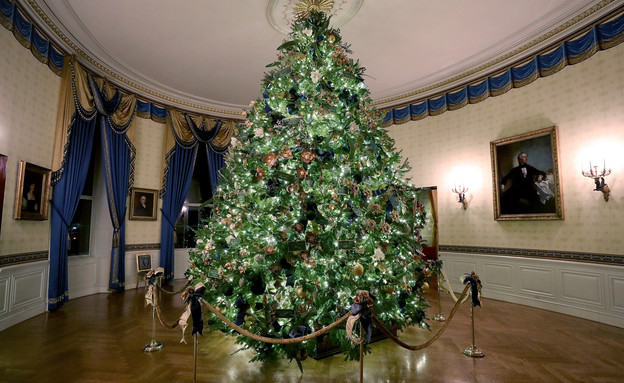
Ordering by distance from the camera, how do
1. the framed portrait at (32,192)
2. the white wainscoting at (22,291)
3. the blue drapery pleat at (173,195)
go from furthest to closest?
the blue drapery pleat at (173,195) → the framed portrait at (32,192) → the white wainscoting at (22,291)

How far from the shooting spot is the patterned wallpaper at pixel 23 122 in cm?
461

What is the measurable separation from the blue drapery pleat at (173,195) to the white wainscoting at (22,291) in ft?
9.17

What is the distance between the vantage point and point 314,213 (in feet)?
11.1

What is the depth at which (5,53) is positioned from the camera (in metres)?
4.56

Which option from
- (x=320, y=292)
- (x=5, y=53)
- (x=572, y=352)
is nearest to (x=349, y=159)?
(x=320, y=292)

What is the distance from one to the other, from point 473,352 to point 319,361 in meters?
1.75

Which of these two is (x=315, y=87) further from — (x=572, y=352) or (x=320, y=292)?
(x=572, y=352)

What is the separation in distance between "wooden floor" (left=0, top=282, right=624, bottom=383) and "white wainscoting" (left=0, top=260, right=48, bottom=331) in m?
0.17

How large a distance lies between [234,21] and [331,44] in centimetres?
251

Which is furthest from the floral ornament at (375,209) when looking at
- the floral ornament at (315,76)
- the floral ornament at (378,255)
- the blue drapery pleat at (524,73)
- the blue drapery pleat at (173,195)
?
the blue drapery pleat at (173,195)

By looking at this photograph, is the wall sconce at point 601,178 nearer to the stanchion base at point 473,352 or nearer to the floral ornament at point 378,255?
the stanchion base at point 473,352

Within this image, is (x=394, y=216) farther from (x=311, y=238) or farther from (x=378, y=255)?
(x=311, y=238)

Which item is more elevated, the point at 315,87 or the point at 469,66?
the point at 469,66

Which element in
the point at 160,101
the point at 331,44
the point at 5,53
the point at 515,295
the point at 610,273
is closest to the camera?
the point at 331,44
